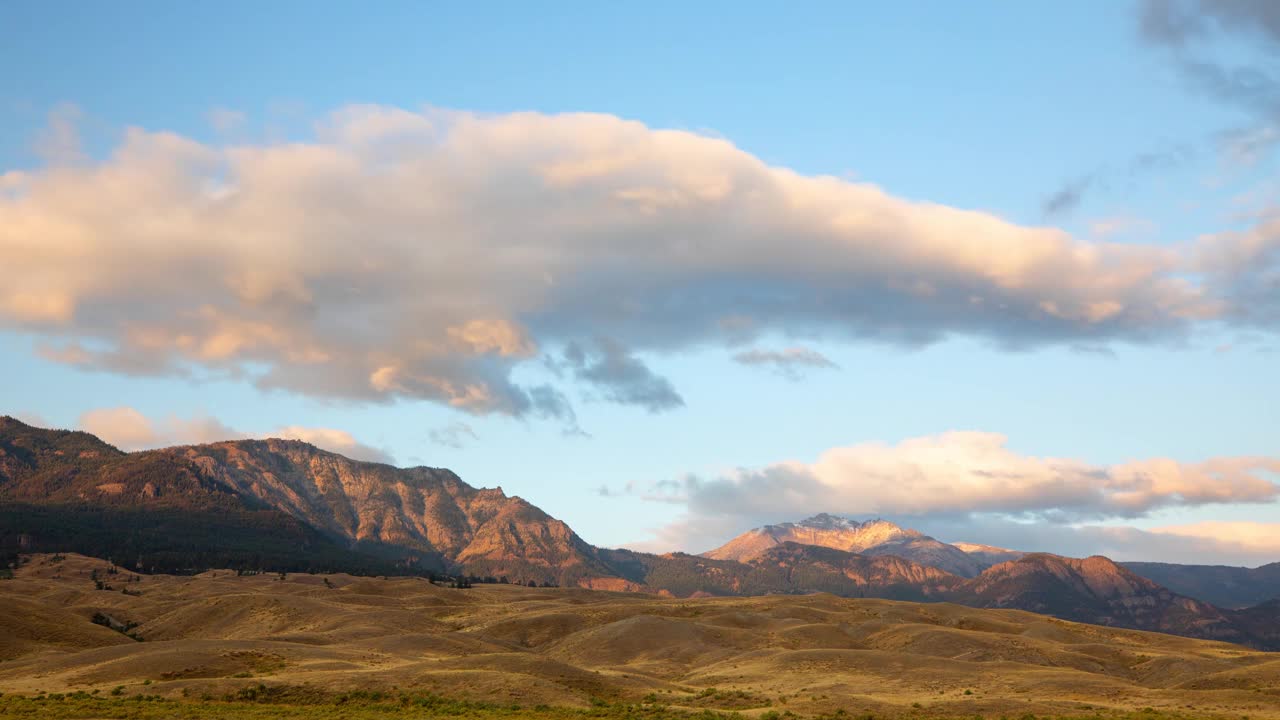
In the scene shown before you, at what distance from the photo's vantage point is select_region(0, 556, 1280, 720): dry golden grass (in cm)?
9212

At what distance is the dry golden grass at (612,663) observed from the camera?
302 ft

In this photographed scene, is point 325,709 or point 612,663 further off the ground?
point 325,709

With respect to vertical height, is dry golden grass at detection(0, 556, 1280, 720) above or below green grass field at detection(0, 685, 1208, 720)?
above

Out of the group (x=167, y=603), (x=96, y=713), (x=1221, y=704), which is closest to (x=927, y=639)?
(x=1221, y=704)

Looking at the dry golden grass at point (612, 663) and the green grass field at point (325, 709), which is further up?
the dry golden grass at point (612, 663)

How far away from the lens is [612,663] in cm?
13800

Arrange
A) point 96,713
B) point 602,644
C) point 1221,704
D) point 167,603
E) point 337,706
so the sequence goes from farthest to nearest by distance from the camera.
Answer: point 167,603 < point 602,644 < point 1221,704 < point 337,706 < point 96,713

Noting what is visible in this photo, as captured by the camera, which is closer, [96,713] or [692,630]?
[96,713]

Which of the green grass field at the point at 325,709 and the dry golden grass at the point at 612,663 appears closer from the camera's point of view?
the green grass field at the point at 325,709

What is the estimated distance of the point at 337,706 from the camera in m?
83.3

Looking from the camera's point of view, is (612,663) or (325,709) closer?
(325,709)

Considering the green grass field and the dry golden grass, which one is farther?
the dry golden grass

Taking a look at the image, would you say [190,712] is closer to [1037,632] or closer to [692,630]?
[692,630]

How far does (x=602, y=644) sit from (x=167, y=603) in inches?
3588
